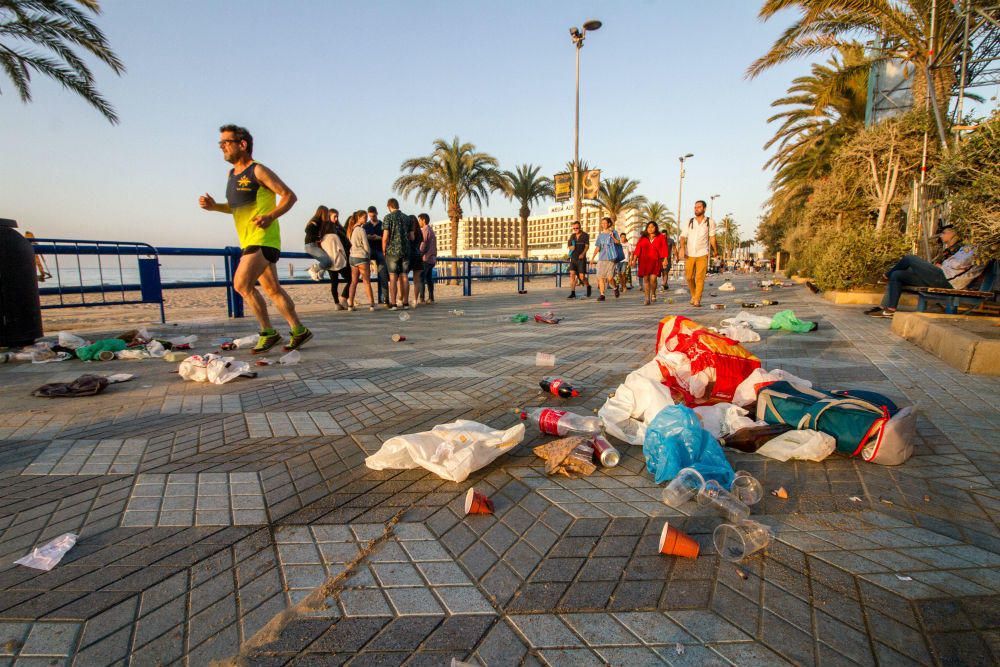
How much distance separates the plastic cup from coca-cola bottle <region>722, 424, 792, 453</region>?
1163 millimetres

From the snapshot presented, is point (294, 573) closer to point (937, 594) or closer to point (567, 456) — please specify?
point (567, 456)


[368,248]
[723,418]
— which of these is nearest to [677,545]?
[723,418]

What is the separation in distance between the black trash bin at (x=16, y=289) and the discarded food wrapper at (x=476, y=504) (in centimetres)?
632

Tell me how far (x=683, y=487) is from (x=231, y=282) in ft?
26.4

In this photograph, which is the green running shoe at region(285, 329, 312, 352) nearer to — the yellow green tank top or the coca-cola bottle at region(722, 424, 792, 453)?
the yellow green tank top

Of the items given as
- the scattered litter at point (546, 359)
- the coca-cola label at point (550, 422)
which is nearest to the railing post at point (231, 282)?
the scattered litter at point (546, 359)

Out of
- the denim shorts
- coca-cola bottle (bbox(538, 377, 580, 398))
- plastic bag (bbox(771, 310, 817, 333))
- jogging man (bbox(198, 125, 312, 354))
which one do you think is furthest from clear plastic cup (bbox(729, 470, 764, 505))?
the denim shorts

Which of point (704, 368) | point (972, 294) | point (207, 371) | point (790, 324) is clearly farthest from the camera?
point (790, 324)

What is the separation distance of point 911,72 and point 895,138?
3.34m

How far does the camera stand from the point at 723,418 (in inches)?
118

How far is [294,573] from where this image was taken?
165 centimetres

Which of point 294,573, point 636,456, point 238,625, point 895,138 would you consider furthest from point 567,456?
point 895,138

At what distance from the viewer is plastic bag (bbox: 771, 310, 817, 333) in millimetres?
6828

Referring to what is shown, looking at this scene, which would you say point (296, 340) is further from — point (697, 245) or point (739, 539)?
point (697, 245)
